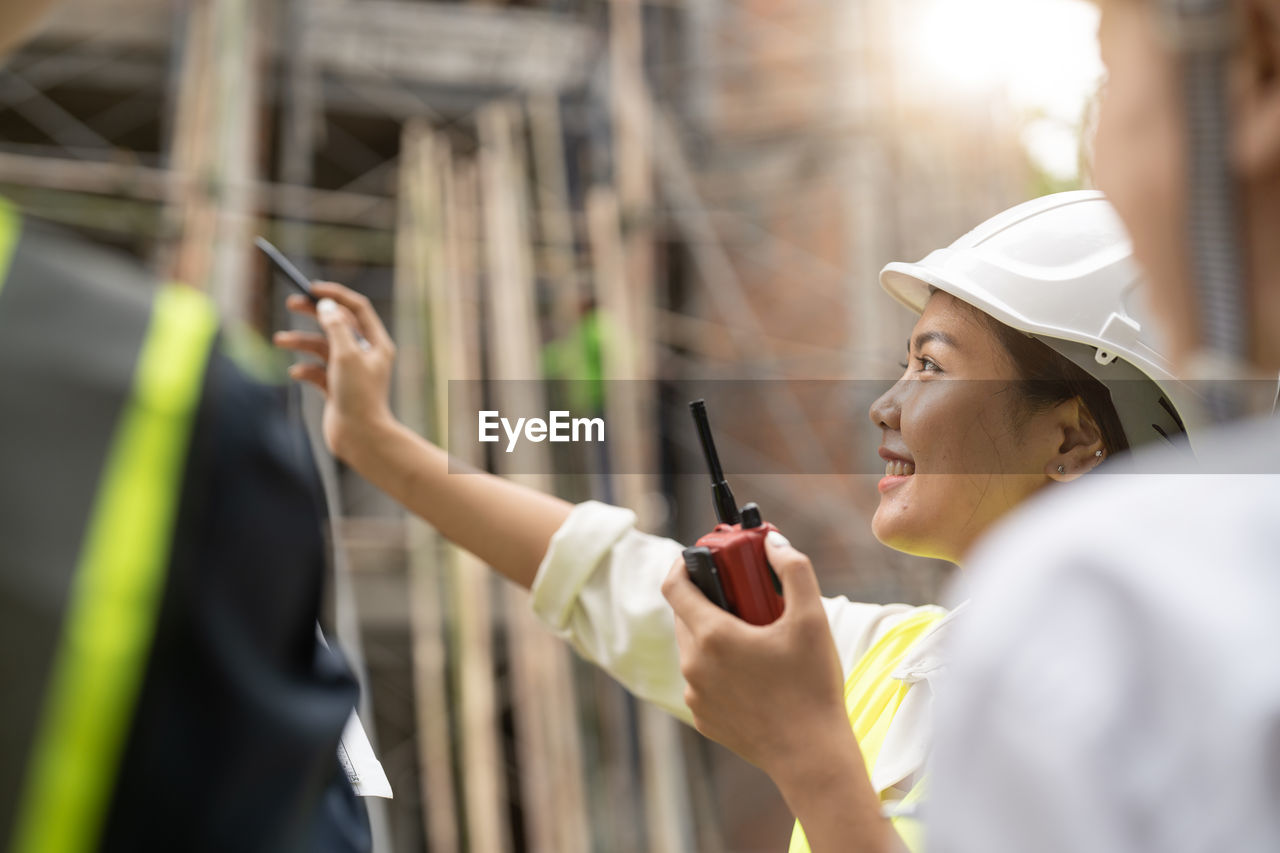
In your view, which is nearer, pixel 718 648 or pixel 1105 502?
pixel 1105 502

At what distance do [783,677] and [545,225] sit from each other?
5.77 meters

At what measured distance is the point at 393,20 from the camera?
667 cm

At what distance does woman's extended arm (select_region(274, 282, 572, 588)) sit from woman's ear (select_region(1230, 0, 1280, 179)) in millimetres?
1031

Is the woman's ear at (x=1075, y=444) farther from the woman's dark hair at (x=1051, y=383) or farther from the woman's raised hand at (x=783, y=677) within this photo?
the woman's raised hand at (x=783, y=677)

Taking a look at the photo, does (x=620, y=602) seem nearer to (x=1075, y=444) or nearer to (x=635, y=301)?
(x=1075, y=444)

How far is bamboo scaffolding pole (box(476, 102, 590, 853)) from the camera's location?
4.88m

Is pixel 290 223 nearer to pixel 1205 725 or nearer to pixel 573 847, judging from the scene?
pixel 573 847

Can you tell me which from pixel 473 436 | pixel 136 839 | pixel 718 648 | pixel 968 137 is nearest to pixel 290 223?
pixel 473 436

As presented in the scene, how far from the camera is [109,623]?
44 cm

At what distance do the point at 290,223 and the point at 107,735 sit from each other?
222 inches

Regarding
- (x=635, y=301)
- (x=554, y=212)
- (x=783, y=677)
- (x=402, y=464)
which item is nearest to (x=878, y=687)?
(x=783, y=677)

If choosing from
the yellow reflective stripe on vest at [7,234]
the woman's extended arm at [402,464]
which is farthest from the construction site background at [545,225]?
the yellow reflective stripe on vest at [7,234]

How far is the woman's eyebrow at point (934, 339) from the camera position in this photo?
107 centimetres

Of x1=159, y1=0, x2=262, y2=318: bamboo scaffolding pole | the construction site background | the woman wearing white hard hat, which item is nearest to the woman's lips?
the woman wearing white hard hat
